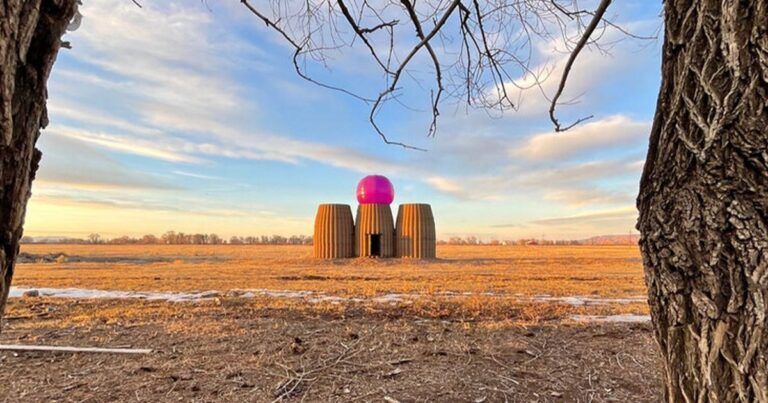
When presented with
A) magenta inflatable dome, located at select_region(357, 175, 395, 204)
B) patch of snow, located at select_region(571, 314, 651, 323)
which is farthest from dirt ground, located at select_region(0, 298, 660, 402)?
magenta inflatable dome, located at select_region(357, 175, 395, 204)

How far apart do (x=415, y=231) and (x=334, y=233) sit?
12.1ft

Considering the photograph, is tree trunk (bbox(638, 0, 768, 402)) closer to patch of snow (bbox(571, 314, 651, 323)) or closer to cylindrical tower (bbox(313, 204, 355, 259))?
patch of snow (bbox(571, 314, 651, 323))

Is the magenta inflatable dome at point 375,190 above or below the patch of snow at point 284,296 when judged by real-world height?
above

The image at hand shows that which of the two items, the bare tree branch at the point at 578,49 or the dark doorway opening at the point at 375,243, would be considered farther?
the dark doorway opening at the point at 375,243

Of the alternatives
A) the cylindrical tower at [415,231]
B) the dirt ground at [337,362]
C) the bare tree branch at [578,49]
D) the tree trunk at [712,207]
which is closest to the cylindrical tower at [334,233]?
the cylindrical tower at [415,231]

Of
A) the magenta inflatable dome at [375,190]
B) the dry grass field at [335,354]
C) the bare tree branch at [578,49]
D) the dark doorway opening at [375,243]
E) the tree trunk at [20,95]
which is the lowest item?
the dry grass field at [335,354]

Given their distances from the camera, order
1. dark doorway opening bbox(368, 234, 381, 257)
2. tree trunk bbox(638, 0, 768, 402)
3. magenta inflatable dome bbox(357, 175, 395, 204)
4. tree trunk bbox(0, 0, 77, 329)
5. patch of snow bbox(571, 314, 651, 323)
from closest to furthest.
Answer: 1. tree trunk bbox(0, 0, 77, 329)
2. tree trunk bbox(638, 0, 768, 402)
3. patch of snow bbox(571, 314, 651, 323)
4. magenta inflatable dome bbox(357, 175, 395, 204)
5. dark doorway opening bbox(368, 234, 381, 257)

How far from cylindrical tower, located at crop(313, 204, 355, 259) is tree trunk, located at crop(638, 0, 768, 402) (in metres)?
18.7

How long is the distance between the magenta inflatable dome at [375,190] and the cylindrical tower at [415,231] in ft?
3.74

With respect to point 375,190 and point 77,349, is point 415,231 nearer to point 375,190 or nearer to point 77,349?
point 375,190

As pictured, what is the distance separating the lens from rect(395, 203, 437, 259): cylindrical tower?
19.4 m

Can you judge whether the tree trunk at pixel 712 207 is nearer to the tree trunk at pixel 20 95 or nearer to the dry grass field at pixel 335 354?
the tree trunk at pixel 20 95

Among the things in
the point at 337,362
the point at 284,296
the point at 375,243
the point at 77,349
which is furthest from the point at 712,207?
the point at 375,243

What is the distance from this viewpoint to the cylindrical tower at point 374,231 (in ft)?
63.6
